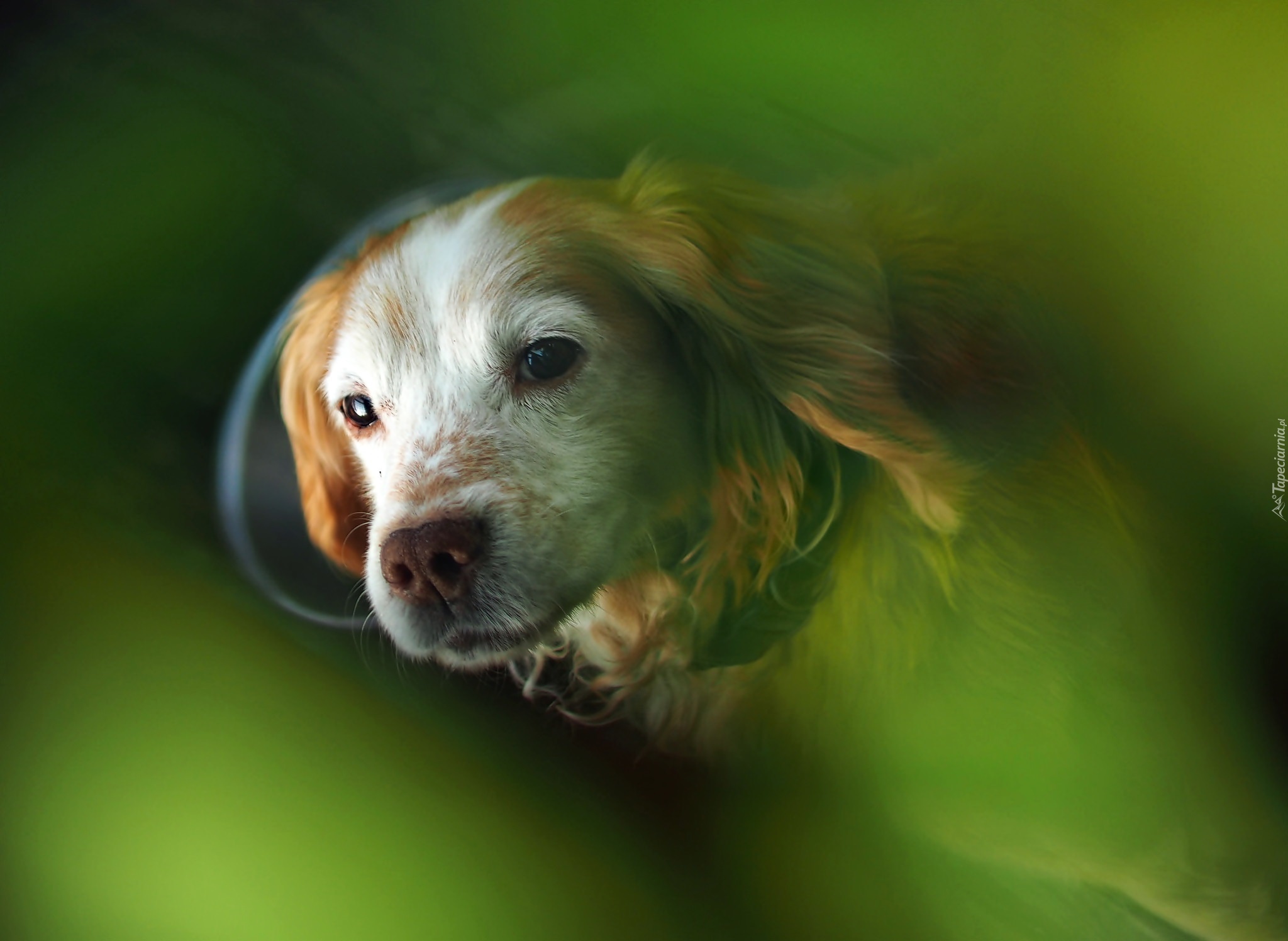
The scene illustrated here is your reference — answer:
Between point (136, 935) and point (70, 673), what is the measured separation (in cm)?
15

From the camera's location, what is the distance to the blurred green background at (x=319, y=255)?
1.51 ft

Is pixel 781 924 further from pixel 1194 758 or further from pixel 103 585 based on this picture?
pixel 103 585

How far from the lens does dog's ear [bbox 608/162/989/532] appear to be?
440 mm

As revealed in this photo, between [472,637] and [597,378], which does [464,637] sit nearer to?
[472,637]

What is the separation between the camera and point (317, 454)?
1.76ft

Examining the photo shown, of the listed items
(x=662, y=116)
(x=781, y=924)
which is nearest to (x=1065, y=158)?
(x=662, y=116)

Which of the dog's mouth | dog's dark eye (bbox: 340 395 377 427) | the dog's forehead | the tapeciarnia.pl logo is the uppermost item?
the dog's forehead

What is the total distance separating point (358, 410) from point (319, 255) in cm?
10

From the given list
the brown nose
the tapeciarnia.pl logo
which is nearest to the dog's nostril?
the brown nose

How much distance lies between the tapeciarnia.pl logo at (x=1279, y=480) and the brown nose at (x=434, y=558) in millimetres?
430

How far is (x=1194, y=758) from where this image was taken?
469mm

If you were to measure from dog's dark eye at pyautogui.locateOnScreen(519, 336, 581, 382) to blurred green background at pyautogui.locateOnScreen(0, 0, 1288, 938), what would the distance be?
0.37ft

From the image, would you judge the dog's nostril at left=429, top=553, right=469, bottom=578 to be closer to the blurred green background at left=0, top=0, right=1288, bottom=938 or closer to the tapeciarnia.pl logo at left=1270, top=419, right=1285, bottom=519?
the blurred green background at left=0, top=0, right=1288, bottom=938

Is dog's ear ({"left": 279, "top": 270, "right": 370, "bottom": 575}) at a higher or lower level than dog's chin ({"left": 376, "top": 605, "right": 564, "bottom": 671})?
higher
